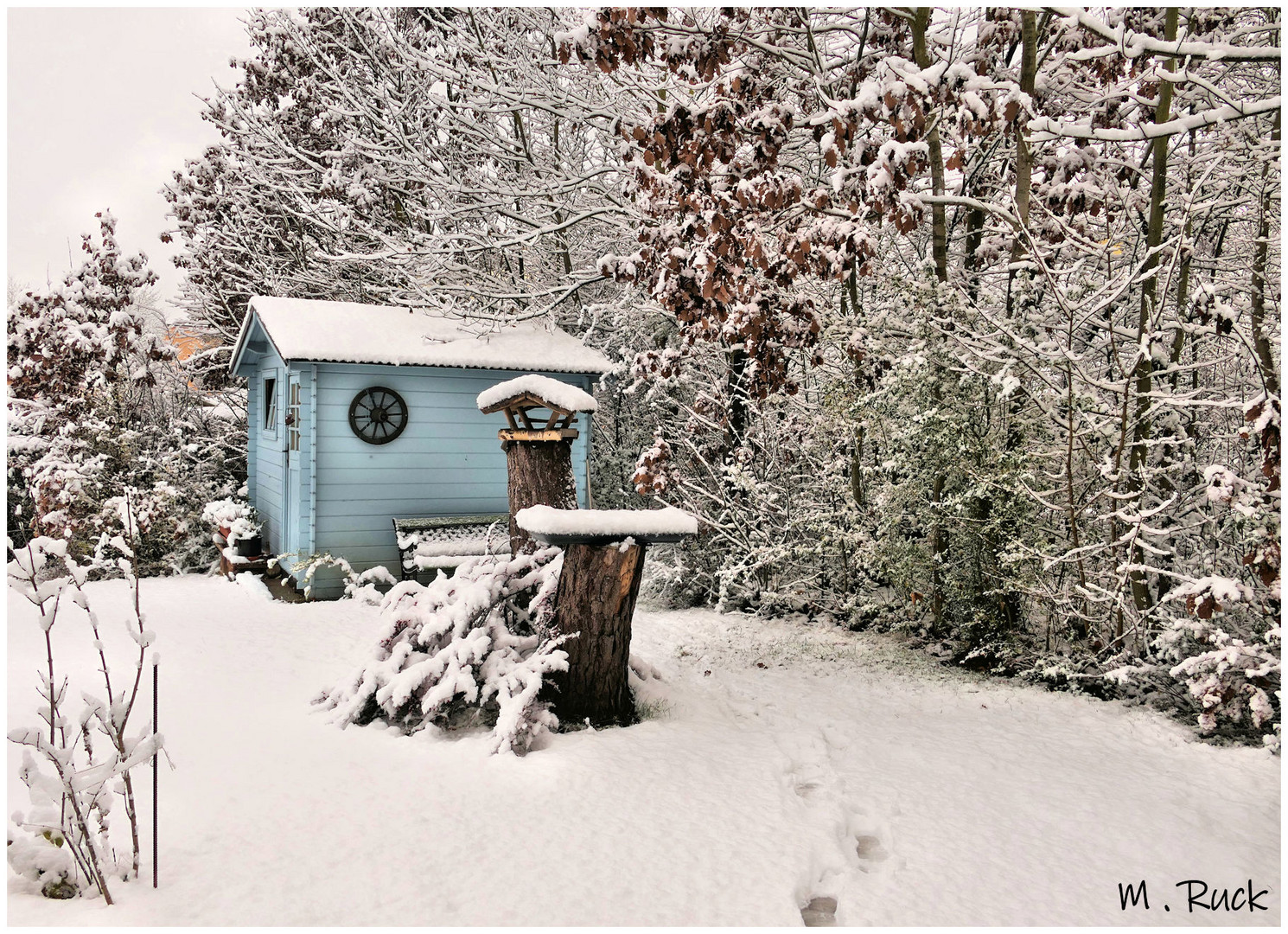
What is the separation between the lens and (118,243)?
11.2 metres

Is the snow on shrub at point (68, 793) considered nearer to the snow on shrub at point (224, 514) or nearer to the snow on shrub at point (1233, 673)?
the snow on shrub at point (1233, 673)

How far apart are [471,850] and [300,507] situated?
5.91 metres

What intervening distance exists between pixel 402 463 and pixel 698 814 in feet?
20.1

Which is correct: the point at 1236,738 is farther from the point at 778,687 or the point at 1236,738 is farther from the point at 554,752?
the point at 554,752

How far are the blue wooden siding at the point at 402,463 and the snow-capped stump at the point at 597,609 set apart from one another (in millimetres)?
4646

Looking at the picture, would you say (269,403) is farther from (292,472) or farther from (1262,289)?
(1262,289)

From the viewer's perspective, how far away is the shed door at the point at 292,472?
25.7ft

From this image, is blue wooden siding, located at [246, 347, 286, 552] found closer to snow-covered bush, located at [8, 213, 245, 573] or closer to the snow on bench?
snow-covered bush, located at [8, 213, 245, 573]

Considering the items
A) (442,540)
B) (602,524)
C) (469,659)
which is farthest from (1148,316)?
(442,540)

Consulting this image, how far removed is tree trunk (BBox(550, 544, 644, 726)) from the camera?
3873mm

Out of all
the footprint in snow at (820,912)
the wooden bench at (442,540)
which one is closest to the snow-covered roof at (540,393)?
the wooden bench at (442,540)

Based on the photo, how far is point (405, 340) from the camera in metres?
8.38

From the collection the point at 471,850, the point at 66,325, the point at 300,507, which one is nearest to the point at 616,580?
the point at 471,850

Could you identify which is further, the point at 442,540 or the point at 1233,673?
the point at 442,540
